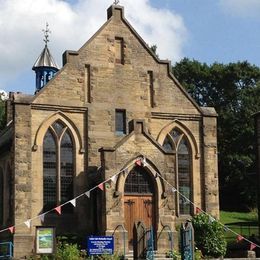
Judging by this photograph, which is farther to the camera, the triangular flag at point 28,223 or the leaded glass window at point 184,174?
the leaded glass window at point 184,174

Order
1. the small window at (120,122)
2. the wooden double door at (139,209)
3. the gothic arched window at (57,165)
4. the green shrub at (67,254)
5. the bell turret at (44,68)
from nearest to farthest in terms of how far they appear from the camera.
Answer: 1. the green shrub at (67,254)
2. the wooden double door at (139,209)
3. the gothic arched window at (57,165)
4. the small window at (120,122)
5. the bell turret at (44,68)

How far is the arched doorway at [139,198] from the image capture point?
31.9 m

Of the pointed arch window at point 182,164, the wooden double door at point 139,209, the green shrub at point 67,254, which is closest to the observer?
the green shrub at point 67,254

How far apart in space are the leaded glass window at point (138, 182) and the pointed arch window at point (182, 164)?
10.8ft

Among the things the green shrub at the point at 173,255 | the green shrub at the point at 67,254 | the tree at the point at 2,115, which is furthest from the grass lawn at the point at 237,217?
the green shrub at the point at 67,254

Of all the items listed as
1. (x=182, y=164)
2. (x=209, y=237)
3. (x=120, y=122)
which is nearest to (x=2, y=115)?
(x=120, y=122)

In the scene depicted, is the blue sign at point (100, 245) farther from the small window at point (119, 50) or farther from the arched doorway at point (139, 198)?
the small window at point (119, 50)

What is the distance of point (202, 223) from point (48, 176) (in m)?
8.81

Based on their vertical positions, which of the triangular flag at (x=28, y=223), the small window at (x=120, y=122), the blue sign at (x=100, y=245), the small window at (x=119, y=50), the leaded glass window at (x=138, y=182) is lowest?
the blue sign at (x=100, y=245)

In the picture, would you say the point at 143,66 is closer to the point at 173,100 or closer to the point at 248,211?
the point at 173,100

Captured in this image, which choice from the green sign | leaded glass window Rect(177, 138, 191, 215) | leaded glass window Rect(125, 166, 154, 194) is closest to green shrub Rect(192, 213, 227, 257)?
leaded glass window Rect(177, 138, 191, 215)

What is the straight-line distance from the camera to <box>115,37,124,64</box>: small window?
117 ft

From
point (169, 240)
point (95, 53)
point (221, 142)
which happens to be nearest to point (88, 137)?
point (95, 53)

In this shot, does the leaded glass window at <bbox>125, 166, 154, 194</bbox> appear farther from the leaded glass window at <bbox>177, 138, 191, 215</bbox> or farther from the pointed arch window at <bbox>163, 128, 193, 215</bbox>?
the leaded glass window at <bbox>177, 138, 191, 215</bbox>
